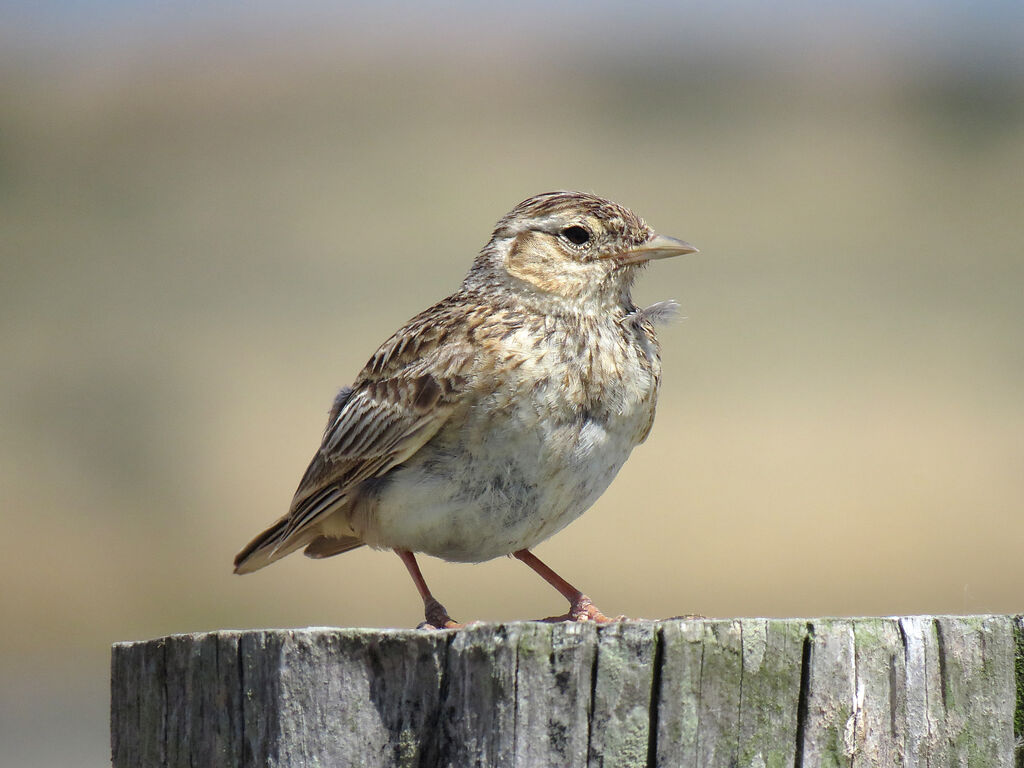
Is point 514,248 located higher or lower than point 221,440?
lower

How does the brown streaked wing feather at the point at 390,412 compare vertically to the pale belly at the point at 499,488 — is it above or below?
above

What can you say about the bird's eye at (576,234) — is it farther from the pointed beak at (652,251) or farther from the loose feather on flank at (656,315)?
the loose feather on flank at (656,315)

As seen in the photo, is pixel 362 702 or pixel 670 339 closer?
pixel 362 702

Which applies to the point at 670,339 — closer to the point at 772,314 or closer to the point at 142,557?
the point at 772,314

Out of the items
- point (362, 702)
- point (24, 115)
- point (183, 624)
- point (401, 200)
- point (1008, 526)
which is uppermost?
point (24, 115)

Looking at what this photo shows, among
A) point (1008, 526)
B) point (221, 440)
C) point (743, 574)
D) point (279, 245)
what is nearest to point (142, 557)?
point (221, 440)

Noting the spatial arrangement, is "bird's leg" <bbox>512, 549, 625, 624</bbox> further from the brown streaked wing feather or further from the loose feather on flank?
the loose feather on flank

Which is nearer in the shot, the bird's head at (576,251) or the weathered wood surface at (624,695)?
the weathered wood surface at (624,695)

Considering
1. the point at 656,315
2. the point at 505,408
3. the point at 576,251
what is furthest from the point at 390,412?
the point at 656,315

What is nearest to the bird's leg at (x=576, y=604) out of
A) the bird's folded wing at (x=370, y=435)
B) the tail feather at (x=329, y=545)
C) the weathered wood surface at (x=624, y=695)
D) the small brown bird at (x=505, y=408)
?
the small brown bird at (x=505, y=408)
